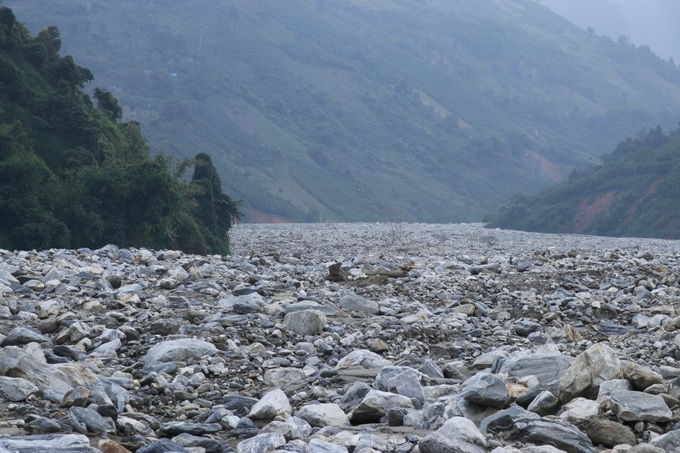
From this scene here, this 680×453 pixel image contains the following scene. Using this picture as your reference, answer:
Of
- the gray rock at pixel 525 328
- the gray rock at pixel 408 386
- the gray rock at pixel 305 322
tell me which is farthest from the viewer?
the gray rock at pixel 525 328

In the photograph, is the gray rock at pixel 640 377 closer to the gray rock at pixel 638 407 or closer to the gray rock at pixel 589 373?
the gray rock at pixel 589 373

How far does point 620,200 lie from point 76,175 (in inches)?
1628

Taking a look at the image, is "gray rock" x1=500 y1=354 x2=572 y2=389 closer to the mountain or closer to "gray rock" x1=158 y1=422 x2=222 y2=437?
"gray rock" x1=158 y1=422 x2=222 y2=437

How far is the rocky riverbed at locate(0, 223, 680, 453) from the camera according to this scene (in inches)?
180

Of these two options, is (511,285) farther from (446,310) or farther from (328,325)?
(328,325)

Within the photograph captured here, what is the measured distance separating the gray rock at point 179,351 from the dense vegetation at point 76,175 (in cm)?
1579

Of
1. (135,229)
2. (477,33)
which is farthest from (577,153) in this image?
(135,229)

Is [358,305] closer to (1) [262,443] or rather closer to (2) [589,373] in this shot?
(2) [589,373]

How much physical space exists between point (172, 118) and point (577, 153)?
5397 cm

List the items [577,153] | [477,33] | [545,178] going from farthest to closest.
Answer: [477,33] → [577,153] → [545,178]

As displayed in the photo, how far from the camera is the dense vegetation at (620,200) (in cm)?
5278

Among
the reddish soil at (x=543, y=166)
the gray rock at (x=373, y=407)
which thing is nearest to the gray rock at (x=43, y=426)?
the gray rock at (x=373, y=407)

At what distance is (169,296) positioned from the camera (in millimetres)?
9102

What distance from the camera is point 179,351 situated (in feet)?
21.1
